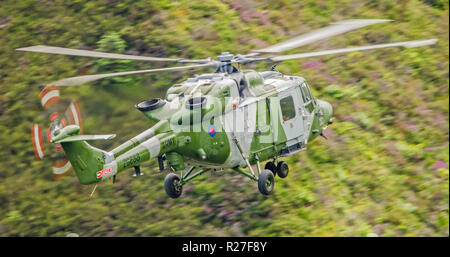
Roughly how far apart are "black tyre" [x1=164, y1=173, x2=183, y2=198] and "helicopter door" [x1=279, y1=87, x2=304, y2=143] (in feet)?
8.48

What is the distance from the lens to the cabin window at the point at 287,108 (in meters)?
13.9

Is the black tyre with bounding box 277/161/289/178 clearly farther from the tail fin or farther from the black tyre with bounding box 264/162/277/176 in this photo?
the tail fin

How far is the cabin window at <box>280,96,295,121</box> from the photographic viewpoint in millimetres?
13938

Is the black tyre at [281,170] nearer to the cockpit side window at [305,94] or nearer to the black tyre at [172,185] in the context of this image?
the cockpit side window at [305,94]

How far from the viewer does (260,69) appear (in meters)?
18.6

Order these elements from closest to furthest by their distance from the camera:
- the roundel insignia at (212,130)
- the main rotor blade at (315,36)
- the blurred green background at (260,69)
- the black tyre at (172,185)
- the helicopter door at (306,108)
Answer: the roundel insignia at (212,130)
the main rotor blade at (315,36)
the black tyre at (172,185)
the helicopter door at (306,108)
the blurred green background at (260,69)

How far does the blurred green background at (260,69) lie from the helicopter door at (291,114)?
1805 mm

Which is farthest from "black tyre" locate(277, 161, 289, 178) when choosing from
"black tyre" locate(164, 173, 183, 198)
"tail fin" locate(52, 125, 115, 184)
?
"tail fin" locate(52, 125, 115, 184)

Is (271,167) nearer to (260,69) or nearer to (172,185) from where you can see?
(172,185)

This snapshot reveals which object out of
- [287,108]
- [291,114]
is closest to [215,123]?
[287,108]

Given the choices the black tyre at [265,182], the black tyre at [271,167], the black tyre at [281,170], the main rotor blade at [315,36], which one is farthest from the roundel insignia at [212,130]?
the black tyre at [281,170]
